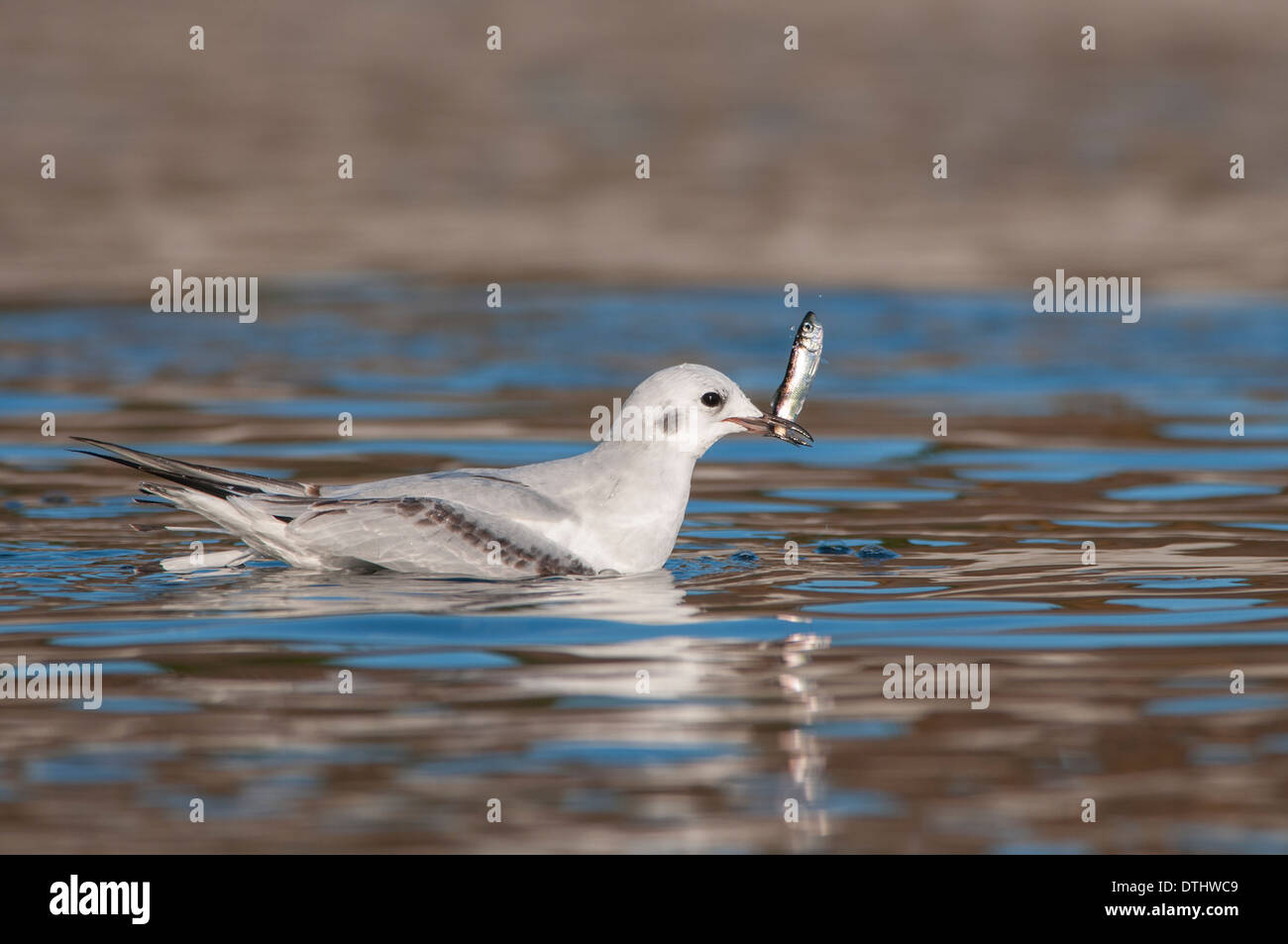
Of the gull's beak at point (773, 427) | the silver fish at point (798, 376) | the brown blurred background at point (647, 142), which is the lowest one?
the gull's beak at point (773, 427)

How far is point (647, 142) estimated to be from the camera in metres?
28.8

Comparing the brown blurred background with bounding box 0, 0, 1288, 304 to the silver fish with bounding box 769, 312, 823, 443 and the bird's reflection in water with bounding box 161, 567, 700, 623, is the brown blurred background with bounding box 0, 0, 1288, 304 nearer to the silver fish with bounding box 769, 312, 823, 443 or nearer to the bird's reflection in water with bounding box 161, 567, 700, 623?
the silver fish with bounding box 769, 312, 823, 443

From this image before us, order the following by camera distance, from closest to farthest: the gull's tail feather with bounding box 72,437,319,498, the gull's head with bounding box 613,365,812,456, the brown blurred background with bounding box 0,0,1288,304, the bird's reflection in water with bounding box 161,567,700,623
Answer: the bird's reflection in water with bounding box 161,567,700,623 → the gull's tail feather with bounding box 72,437,319,498 → the gull's head with bounding box 613,365,812,456 → the brown blurred background with bounding box 0,0,1288,304

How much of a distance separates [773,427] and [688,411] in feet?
1.50

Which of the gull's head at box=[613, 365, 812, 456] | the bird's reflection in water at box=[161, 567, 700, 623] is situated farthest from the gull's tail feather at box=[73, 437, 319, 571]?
the gull's head at box=[613, 365, 812, 456]

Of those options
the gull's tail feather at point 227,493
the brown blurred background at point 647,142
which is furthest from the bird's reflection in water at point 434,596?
the brown blurred background at point 647,142

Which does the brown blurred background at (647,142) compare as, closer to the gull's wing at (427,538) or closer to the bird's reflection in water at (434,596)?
the bird's reflection in water at (434,596)

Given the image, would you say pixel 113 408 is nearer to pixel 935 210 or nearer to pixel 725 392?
pixel 725 392

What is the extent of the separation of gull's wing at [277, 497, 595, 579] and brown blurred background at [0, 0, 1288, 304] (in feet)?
39.4

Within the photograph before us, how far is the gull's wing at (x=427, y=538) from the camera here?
10.0m

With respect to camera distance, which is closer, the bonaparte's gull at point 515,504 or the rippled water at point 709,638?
the rippled water at point 709,638

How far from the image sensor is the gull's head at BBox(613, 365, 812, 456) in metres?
10.3

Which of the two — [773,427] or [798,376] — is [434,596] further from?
[798,376]

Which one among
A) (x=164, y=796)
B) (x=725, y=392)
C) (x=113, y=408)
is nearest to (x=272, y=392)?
(x=113, y=408)
